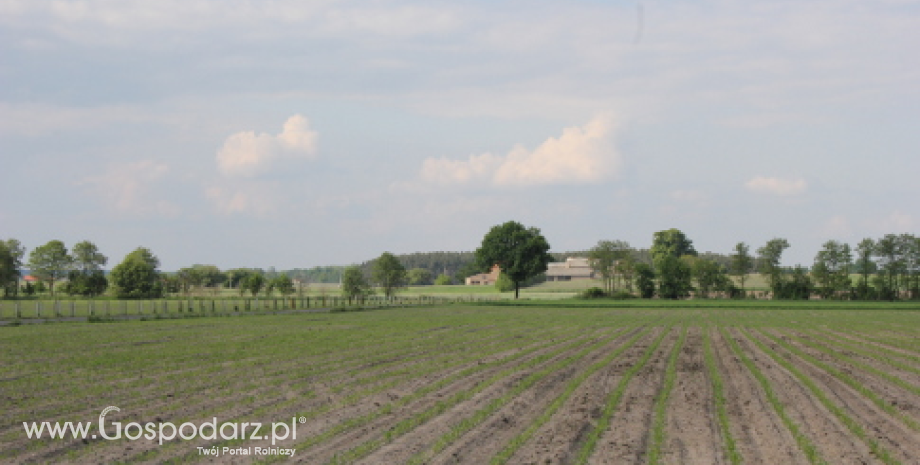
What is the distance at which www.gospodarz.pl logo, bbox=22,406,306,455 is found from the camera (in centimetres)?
1373

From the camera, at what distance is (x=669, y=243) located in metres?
191

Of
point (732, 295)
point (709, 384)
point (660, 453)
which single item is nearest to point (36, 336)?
point (709, 384)

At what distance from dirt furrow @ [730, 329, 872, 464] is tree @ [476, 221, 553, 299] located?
112941 mm

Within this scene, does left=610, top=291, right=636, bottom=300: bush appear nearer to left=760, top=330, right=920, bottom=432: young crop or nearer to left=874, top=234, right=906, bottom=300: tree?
left=874, top=234, right=906, bottom=300: tree

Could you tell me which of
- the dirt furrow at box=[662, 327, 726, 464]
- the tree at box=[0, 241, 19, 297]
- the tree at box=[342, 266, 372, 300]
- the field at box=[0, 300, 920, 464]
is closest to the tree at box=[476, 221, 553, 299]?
the tree at box=[342, 266, 372, 300]

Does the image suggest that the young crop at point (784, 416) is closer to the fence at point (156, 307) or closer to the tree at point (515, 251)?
the fence at point (156, 307)

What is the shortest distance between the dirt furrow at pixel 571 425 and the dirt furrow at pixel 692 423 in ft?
4.80

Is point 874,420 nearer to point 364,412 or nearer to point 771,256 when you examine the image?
point 364,412

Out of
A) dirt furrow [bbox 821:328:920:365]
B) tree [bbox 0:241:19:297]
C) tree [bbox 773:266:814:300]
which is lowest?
dirt furrow [bbox 821:328:920:365]

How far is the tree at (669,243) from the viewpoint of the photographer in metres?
189

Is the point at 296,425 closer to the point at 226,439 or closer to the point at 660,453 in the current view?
the point at 226,439

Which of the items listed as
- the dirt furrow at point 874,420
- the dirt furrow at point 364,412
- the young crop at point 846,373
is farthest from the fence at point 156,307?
the dirt furrow at point 874,420

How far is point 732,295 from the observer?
11938cm

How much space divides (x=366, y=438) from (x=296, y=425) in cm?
178
